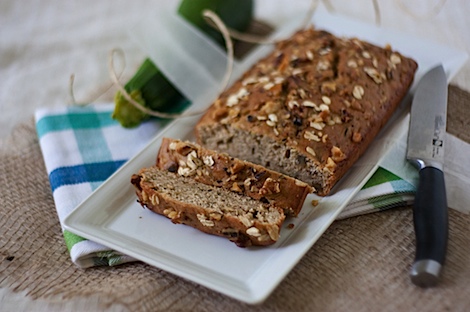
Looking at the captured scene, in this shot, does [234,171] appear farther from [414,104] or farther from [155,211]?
[414,104]

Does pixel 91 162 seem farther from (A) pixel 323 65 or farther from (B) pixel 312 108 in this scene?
(A) pixel 323 65

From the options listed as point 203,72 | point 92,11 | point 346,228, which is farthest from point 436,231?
point 92,11

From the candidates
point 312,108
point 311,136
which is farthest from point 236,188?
point 312,108

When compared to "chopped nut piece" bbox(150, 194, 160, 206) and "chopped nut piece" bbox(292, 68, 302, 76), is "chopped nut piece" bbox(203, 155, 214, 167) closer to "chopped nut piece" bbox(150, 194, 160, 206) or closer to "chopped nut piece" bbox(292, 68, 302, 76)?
"chopped nut piece" bbox(150, 194, 160, 206)

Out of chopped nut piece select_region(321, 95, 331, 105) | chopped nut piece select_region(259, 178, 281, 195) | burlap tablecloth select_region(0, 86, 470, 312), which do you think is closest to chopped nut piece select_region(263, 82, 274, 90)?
chopped nut piece select_region(321, 95, 331, 105)

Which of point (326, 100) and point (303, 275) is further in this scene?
point (326, 100)

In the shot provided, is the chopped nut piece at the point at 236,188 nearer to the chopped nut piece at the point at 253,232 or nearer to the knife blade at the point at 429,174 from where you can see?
the chopped nut piece at the point at 253,232

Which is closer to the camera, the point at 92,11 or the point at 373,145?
the point at 373,145
